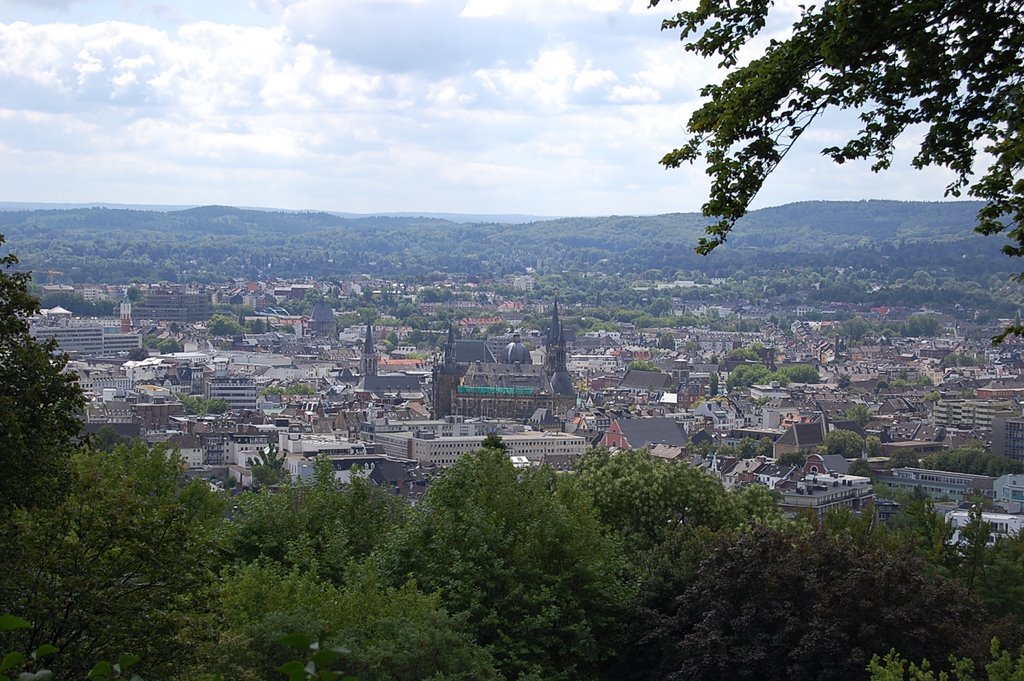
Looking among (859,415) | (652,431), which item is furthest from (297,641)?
(859,415)

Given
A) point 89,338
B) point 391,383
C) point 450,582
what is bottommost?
→ point 89,338

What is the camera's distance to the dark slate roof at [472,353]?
405 ft

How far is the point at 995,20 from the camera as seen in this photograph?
9.36m

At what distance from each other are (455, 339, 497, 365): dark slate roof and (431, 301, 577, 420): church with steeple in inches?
13.0

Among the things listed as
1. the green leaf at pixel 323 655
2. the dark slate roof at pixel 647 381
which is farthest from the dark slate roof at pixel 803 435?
the green leaf at pixel 323 655

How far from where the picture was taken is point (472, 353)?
408ft

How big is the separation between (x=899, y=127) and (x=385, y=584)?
1434 centimetres

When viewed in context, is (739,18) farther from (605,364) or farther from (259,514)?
(605,364)

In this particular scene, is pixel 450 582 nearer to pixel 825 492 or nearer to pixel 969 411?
pixel 825 492

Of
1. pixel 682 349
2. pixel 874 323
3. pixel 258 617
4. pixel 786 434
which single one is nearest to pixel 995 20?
pixel 258 617

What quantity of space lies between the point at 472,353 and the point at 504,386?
1013 cm

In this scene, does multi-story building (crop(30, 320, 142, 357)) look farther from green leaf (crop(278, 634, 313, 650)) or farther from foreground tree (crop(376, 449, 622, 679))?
green leaf (crop(278, 634, 313, 650))

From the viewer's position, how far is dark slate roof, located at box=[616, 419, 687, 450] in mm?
90625

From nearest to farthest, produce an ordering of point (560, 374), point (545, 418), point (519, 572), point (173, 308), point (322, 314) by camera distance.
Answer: point (519, 572), point (545, 418), point (560, 374), point (322, 314), point (173, 308)
